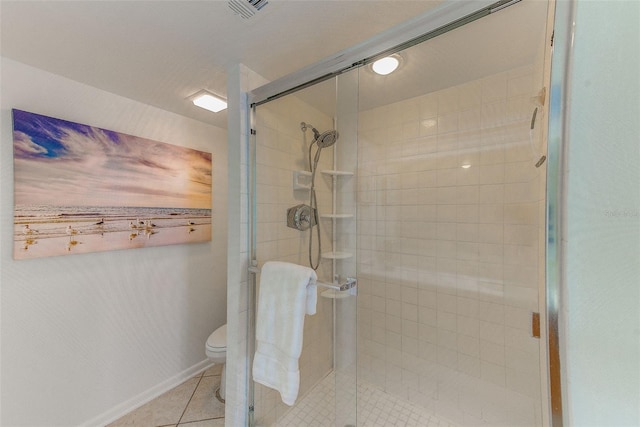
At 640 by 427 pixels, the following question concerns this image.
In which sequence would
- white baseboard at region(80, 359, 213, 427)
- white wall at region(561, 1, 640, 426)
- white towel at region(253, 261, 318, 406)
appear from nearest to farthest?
white wall at region(561, 1, 640, 426) → white towel at region(253, 261, 318, 406) → white baseboard at region(80, 359, 213, 427)

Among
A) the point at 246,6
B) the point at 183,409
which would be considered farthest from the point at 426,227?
the point at 183,409

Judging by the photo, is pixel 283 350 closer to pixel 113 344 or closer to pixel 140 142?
pixel 113 344

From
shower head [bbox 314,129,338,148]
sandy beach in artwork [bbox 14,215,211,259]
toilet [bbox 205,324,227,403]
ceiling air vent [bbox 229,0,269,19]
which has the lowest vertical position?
toilet [bbox 205,324,227,403]

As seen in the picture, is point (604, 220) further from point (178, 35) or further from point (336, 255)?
point (178, 35)

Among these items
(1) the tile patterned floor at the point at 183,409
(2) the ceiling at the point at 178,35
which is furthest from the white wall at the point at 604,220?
(1) the tile patterned floor at the point at 183,409

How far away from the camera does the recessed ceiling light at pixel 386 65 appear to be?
1.18 meters

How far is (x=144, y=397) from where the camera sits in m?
1.78

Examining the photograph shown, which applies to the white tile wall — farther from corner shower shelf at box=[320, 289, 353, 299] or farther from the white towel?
the white towel

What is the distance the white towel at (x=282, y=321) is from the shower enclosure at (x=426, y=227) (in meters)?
0.16

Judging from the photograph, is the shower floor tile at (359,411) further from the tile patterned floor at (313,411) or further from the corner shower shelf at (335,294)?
the corner shower shelf at (335,294)

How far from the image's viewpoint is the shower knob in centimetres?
150

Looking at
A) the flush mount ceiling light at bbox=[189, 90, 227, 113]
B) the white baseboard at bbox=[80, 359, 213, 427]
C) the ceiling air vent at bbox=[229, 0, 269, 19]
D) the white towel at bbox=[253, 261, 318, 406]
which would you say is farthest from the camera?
the flush mount ceiling light at bbox=[189, 90, 227, 113]

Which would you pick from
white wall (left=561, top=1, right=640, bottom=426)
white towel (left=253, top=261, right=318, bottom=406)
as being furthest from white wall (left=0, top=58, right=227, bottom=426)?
white wall (left=561, top=1, right=640, bottom=426)

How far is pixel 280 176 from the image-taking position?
150cm
